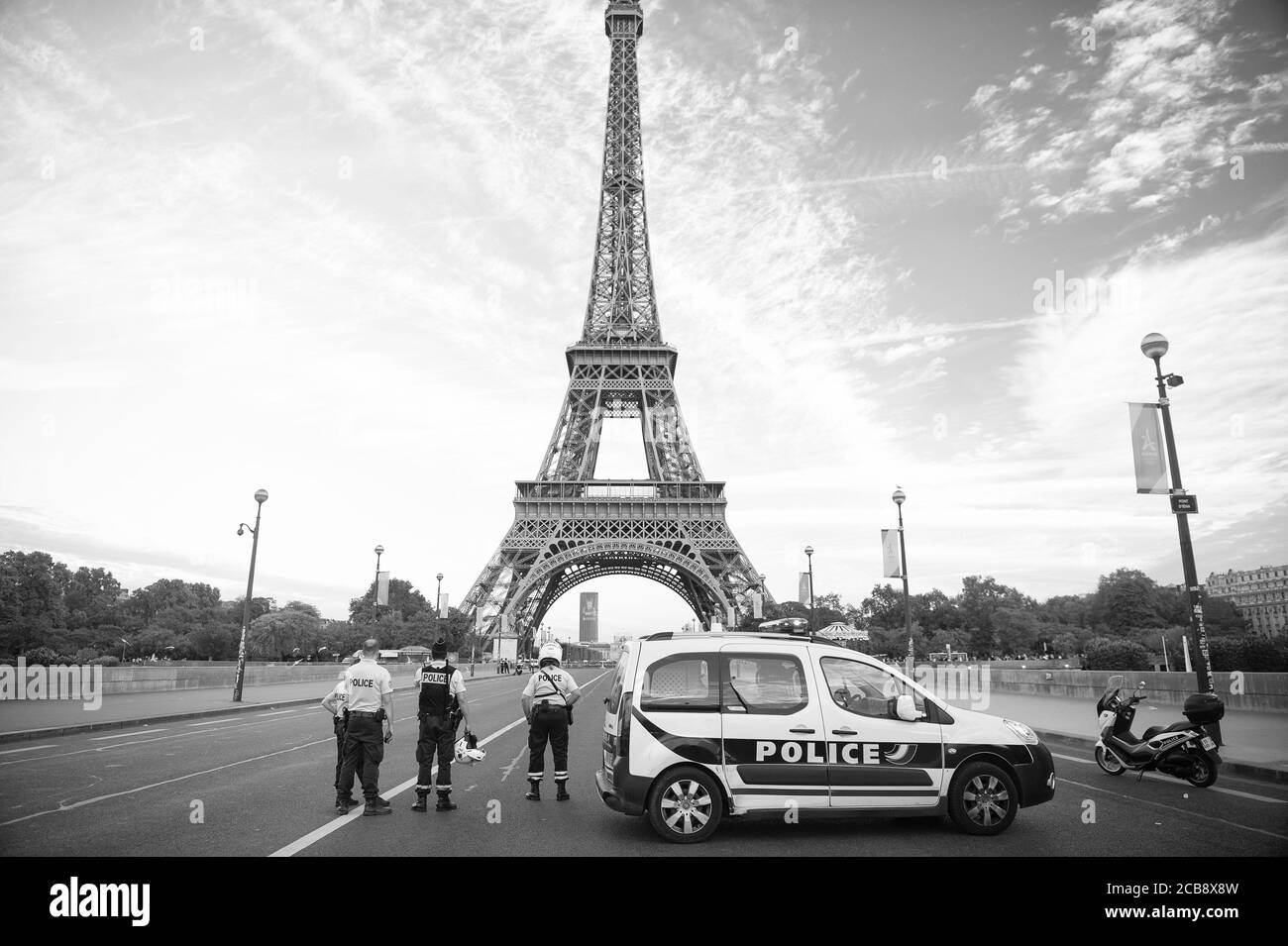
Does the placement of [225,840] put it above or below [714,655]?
below

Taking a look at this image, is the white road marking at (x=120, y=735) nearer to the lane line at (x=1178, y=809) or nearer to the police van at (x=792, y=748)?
the police van at (x=792, y=748)

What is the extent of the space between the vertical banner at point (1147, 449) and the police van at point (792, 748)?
7970 mm

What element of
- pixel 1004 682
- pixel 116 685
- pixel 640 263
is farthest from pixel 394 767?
pixel 640 263

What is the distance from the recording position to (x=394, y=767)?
37.2ft

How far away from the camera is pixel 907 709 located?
23.0ft

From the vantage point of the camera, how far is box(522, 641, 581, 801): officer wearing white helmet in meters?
8.66

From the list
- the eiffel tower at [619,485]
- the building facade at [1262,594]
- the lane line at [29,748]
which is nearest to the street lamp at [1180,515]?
the lane line at [29,748]

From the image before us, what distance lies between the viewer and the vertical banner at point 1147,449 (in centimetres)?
1309

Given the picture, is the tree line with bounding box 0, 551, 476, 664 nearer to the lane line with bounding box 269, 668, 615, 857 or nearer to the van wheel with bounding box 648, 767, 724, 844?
the lane line with bounding box 269, 668, 615, 857

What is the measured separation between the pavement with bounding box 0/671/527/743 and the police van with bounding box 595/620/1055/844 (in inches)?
553

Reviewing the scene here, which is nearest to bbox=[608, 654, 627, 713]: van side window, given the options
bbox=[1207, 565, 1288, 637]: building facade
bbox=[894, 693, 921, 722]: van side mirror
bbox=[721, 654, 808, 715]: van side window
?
bbox=[721, 654, 808, 715]: van side window

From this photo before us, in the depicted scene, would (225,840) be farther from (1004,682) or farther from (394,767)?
(1004,682)

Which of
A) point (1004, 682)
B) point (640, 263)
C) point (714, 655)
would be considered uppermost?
point (640, 263)

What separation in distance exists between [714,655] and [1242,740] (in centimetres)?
1091
